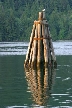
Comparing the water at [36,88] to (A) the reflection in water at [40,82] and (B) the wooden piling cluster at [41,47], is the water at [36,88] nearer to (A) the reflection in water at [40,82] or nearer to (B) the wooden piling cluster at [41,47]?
(A) the reflection in water at [40,82]

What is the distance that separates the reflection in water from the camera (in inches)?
1189

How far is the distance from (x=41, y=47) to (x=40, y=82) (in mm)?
15233

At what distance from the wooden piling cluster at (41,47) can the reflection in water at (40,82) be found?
1434mm

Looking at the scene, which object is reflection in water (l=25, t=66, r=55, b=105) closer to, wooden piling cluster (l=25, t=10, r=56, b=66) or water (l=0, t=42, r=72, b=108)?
water (l=0, t=42, r=72, b=108)

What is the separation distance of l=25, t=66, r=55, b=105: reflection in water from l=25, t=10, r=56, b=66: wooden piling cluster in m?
1.43

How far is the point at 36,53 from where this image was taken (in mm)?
52094

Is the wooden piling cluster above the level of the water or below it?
below

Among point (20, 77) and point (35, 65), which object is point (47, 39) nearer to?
Answer: point (35, 65)

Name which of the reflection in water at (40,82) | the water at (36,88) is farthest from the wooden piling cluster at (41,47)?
the water at (36,88)

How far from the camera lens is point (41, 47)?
171 ft

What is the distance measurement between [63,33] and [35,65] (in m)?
147

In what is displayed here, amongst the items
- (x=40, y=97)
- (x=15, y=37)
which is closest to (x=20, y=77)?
(x=40, y=97)

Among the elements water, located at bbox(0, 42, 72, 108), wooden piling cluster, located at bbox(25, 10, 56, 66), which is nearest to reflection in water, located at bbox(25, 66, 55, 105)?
water, located at bbox(0, 42, 72, 108)

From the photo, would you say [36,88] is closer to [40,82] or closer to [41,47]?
[40,82]
